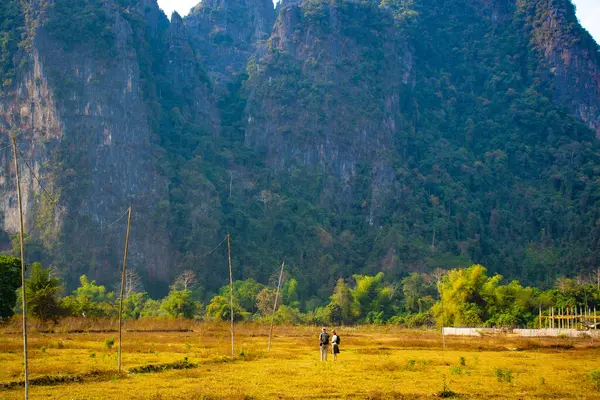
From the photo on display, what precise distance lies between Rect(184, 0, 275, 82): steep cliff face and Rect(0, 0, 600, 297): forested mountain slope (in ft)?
2.55

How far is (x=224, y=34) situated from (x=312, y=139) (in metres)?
65.5

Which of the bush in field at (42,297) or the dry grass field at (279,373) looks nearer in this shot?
the dry grass field at (279,373)

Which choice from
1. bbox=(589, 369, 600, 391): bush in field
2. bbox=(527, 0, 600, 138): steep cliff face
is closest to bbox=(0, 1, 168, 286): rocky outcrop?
bbox=(589, 369, 600, 391): bush in field

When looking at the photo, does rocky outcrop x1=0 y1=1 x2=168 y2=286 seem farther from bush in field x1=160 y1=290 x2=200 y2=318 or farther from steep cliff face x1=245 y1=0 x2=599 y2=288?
bush in field x1=160 y1=290 x2=200 y2=318

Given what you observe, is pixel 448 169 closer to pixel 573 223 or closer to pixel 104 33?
pixel 573 223

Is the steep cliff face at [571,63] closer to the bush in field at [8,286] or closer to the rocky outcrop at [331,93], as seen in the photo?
the rocky outcrop at [331,93]

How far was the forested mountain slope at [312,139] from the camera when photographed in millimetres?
113062

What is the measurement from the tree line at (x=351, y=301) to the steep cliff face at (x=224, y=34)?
91694mm

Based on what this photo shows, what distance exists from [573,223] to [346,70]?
54.7 m

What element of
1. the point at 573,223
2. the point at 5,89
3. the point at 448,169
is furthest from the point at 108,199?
the point at 573,223

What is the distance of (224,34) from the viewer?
195m

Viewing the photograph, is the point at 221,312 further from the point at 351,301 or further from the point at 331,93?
the point at 331,93

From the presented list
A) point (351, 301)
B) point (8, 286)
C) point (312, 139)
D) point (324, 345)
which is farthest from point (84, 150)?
point (324, 345)

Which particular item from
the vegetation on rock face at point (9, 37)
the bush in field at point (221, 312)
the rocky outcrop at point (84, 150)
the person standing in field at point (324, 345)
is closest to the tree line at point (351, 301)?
the bush in field at point (221, 312)
